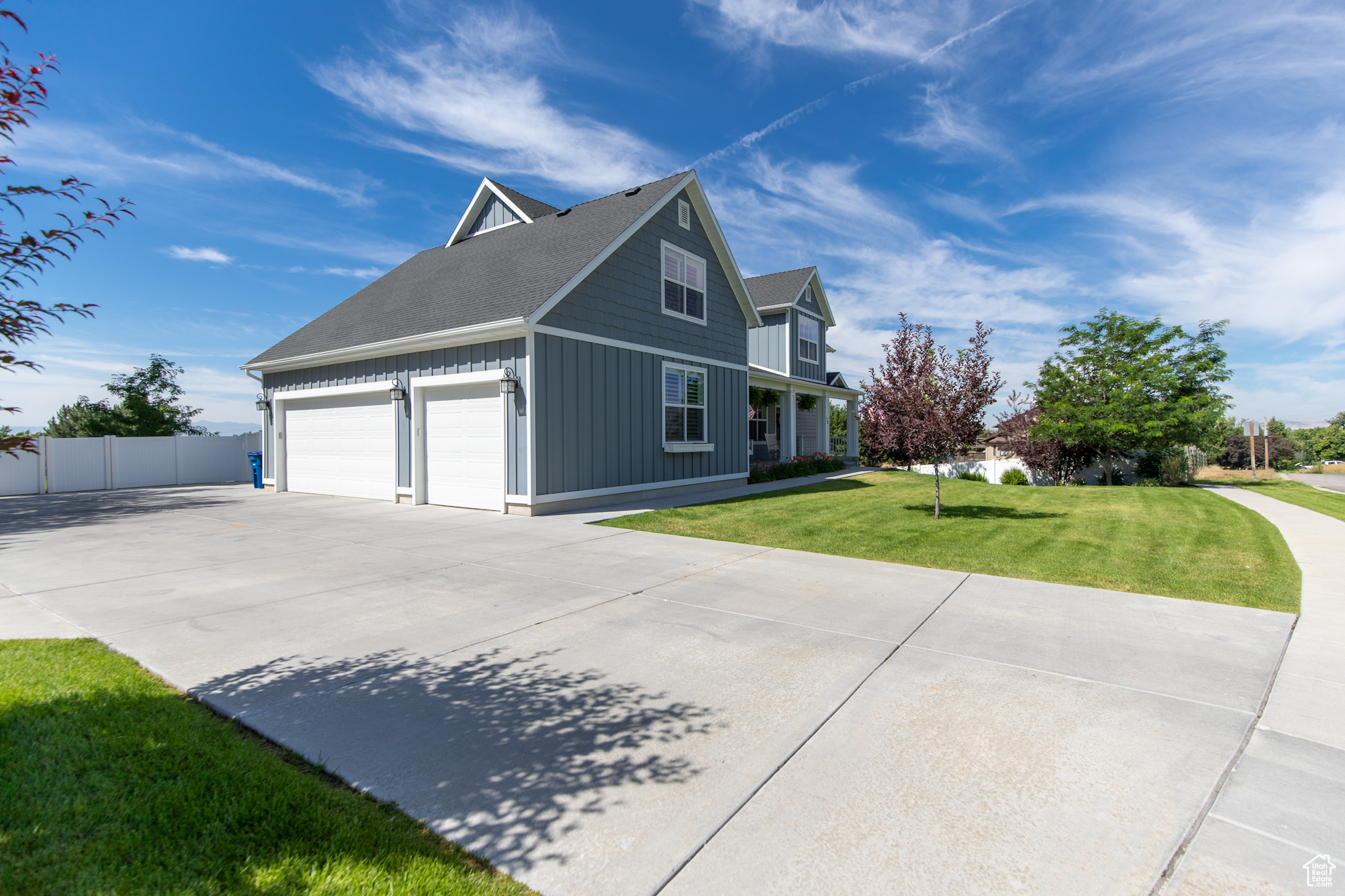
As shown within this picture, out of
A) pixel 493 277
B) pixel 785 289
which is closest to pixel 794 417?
pixel 785 289

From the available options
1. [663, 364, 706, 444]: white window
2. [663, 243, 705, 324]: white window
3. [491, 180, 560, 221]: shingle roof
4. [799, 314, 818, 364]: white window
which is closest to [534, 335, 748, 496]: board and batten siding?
[663, 364, 706, 444]: white window

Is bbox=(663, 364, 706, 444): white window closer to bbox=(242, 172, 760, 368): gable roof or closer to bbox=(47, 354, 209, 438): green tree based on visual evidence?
bbox=(242, 172, 760, 368): gable roof

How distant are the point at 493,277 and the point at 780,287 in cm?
1283

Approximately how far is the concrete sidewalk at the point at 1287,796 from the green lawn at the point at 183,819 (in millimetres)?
2443

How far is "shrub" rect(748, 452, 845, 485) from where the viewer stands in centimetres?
1725

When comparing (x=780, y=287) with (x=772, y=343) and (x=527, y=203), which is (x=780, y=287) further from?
(x=527, y=203)

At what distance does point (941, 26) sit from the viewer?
1068 cm

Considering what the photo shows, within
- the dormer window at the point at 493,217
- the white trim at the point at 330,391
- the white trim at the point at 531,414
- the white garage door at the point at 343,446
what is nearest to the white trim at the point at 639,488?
the white trim at the point at 531,414

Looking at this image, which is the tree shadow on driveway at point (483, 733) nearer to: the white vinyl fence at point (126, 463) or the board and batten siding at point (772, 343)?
the white vinyl fence at point (126, 463)

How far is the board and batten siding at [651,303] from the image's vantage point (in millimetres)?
11406

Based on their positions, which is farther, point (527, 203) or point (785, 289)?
point (785, 289)

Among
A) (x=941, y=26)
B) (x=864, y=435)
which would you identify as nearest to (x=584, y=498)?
(x=864, y=435)

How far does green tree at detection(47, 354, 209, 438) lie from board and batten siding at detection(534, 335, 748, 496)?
55.9ft

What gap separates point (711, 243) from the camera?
589 inches
